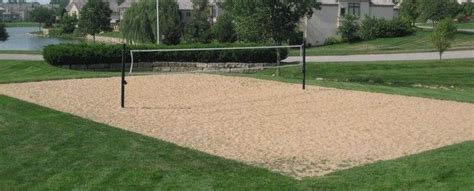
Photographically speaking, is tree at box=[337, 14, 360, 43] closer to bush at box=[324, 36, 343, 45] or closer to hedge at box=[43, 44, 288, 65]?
bush at box=[324, 36, 343, 45]

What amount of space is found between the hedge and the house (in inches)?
1060

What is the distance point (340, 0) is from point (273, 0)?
117ft

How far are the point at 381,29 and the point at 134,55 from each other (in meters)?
33.1

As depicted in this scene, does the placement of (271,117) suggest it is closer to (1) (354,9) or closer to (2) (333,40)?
(2) (333,40)

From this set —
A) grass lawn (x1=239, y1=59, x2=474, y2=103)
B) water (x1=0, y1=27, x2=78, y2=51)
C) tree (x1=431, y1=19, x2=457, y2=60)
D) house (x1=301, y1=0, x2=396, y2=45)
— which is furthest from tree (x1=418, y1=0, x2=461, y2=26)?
water (x1=0, y1=27, x2=78, y2=51)

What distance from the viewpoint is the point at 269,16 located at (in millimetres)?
25531

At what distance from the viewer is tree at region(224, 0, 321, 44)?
83.2 ft

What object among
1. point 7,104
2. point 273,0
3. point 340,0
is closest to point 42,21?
point 340,0

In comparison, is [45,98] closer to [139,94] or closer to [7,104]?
[7,104]

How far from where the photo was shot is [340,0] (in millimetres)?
59469

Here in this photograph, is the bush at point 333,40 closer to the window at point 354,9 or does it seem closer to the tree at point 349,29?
the tree at point 349,29

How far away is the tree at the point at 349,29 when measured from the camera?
5478cm

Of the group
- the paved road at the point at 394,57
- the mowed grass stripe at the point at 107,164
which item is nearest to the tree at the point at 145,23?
the paved road at the point at 394,57

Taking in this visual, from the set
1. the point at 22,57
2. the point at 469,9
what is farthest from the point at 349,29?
the point at 469,9
